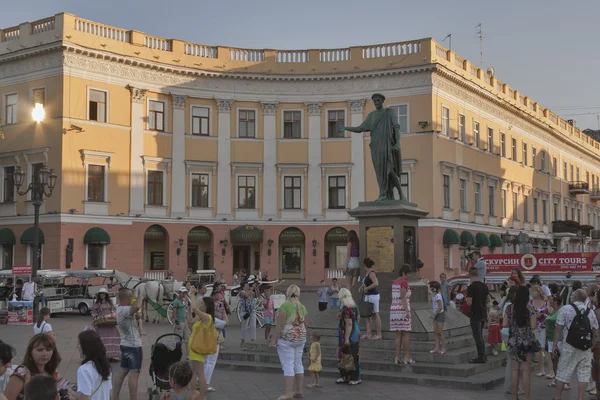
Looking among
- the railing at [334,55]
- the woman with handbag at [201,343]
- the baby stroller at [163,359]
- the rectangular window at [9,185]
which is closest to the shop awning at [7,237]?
the rectangular window at [9,185]

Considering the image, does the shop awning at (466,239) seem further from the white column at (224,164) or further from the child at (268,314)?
the child at (268,314)

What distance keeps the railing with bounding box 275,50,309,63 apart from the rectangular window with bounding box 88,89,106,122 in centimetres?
1078

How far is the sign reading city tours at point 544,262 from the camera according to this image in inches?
992

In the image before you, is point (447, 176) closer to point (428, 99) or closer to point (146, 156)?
point (428, 99)

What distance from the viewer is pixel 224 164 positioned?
41.3 metres

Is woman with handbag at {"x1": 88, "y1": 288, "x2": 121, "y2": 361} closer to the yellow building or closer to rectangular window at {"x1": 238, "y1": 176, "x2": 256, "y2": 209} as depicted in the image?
the yellow building

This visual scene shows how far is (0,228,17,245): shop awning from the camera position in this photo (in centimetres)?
3700

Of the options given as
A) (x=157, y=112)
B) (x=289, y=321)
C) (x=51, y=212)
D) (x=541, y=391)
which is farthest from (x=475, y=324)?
(x=157, y=112)

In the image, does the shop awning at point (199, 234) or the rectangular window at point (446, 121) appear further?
the rectangular window at point (446, 121)

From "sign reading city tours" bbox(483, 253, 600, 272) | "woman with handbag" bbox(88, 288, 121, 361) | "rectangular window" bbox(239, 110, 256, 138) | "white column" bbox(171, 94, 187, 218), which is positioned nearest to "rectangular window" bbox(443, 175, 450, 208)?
"rectangular window" bbox(239, 110, 256, 138)

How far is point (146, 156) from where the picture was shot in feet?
128

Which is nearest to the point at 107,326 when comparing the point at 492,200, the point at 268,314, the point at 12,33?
the point at 268,314

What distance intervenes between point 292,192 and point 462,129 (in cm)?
1154

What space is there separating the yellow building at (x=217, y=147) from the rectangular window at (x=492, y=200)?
3.16m
